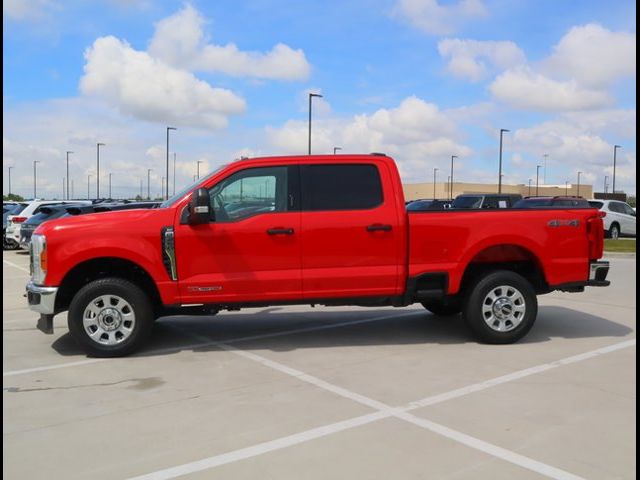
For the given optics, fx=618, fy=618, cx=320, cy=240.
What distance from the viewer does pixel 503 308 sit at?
698 cm

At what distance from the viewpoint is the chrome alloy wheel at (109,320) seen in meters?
6.40

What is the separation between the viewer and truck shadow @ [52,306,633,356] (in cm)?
710

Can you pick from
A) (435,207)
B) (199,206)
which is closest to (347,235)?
(199,206)

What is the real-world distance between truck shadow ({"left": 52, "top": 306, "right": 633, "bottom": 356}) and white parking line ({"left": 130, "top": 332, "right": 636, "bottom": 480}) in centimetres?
120

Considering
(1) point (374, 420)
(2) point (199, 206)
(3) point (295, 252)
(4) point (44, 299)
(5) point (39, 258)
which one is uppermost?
(2) point (199, 206)

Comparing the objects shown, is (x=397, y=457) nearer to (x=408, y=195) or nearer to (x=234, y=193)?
(x=234, y=193)

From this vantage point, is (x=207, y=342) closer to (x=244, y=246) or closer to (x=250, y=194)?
(x=244, y=246)

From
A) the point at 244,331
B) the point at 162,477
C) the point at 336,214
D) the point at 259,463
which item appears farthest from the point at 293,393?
the point at 244,331

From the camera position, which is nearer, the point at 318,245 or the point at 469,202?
the point at 318,245

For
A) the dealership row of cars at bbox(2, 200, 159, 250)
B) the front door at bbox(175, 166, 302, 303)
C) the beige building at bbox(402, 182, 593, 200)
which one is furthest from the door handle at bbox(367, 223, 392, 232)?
the beige building at bbox(402, 182, 593, 200)

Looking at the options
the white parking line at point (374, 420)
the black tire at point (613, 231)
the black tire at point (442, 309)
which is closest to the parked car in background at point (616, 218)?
the black tire at point (613, 231)

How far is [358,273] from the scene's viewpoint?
21.8 ft

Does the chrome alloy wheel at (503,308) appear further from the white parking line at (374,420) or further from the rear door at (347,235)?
the rear door at (347,235)

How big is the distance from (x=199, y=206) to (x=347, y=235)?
1.59 m
